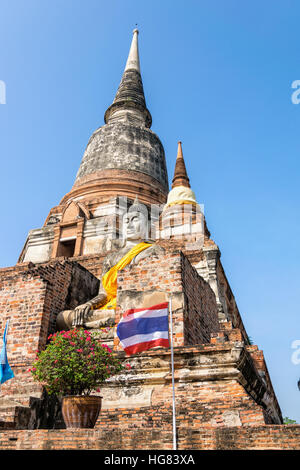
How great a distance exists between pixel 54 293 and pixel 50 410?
A: 3098 mm

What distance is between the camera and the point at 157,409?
18.7ft

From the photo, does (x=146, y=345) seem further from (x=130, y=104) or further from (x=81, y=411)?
(x=130, y=104)

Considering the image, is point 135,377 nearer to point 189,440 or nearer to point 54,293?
point 189,440

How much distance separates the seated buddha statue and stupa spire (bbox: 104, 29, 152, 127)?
Result: 1350 centimetres

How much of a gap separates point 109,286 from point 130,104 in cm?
1914

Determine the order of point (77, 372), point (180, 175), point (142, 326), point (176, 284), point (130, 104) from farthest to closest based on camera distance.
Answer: point (130, 104) < point (180, 175) < point (176, 284) < point (142, 326) < point (77, 372)

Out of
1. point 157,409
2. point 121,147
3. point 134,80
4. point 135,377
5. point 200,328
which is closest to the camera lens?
point 157,409

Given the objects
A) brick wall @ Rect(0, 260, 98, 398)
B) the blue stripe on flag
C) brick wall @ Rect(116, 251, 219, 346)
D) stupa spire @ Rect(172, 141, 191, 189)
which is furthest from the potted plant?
stupa spire @ Rect(172, 141, 191, 189)

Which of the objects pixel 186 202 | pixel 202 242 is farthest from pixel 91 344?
pixel 186 202

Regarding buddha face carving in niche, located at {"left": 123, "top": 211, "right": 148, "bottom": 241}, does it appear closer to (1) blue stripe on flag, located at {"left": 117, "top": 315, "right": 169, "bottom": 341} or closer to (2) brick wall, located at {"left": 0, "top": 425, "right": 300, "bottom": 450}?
(1) blue stripe on flag, located at {"left": 117, "top": 315, "right": 169, "bottom": 341}

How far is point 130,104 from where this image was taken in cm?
2686

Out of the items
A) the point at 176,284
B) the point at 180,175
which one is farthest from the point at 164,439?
the point at 180,175

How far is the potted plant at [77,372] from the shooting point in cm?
521

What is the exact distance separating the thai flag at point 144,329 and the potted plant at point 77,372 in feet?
2.90
